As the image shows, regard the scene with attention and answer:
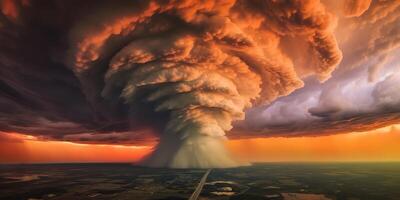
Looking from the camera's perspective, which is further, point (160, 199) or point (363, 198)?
point (363, 198)

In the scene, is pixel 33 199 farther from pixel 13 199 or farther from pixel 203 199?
pixel 203 199

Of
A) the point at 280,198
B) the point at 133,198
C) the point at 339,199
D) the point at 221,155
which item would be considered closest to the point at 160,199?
the point at 133,198

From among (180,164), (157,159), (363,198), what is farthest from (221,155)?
(363,198)

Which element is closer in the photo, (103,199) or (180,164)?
(103,199)

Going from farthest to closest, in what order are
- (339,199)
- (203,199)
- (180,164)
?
1. (180,164)
2. (339,199)
3. (203,199)

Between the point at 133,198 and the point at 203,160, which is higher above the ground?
the point at 203,160

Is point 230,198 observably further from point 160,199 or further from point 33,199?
point 33,199

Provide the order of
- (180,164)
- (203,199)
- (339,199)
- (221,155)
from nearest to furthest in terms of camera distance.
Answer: (203,199)
(339,199)
(180,164)
(221,155)

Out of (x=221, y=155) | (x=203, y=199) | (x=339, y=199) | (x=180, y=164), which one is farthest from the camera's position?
(x=221, y=155)

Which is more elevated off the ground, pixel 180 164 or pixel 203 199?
pixel 180 164
